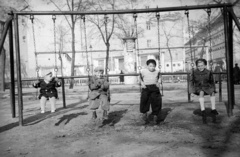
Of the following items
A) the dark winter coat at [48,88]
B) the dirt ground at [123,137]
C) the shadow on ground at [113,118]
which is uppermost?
the dark winter coat at [48,88]

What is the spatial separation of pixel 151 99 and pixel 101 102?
1.06m

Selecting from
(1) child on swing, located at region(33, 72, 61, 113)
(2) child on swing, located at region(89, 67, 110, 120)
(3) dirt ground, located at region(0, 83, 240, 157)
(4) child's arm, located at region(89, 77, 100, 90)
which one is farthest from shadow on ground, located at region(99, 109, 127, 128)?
(1) child on swing, located at region(33, 72, 61, 113)

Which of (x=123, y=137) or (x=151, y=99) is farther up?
(x=151, y=99)

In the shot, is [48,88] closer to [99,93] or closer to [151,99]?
[99,93]

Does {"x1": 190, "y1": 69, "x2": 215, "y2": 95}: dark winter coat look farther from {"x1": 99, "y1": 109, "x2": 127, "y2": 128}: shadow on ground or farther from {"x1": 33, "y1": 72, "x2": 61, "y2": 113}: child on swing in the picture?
{"x1": 33, "y1": 72, "x2": 61, "y2": 113}: child on swing

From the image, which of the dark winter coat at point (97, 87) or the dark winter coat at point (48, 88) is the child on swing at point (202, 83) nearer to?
the dark winter coat at point (97, 87)

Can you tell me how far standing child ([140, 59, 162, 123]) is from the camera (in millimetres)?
4797

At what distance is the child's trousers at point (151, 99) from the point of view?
15.7 feet

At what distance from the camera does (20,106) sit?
5152 millimetres

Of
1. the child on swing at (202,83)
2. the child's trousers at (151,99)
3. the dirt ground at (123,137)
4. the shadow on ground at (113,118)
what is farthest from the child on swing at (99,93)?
the child on swing at (202,83)

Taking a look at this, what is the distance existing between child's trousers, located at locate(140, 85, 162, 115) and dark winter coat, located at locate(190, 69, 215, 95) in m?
0.88

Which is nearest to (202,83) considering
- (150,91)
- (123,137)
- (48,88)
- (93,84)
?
(150,91)

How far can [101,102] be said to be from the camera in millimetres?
4840

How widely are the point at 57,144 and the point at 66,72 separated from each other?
103 feet
